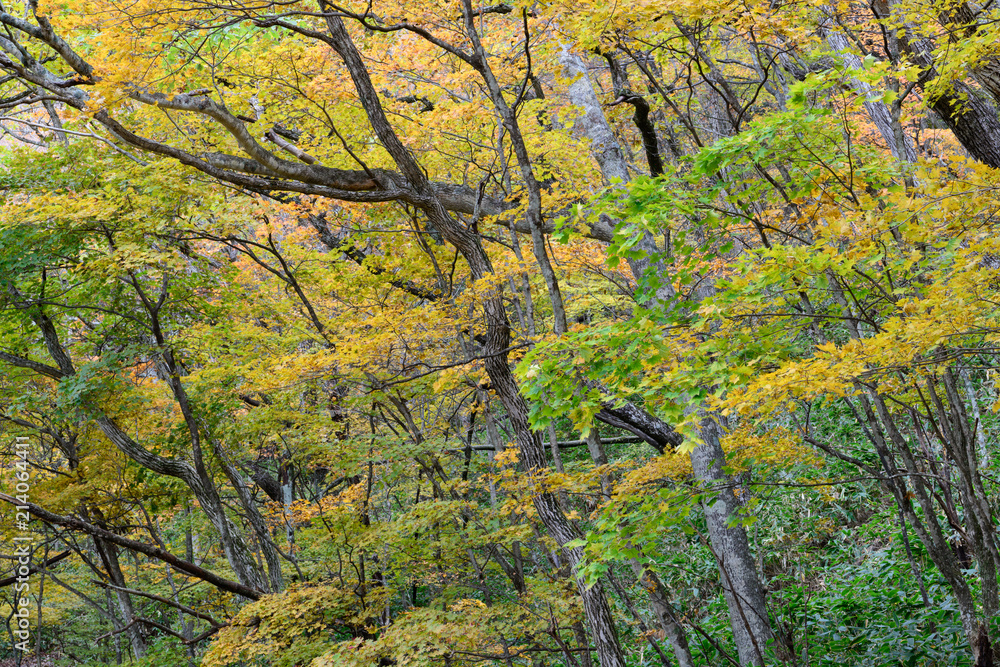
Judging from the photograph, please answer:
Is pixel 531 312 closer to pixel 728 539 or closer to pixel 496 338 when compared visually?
pixel 496 338

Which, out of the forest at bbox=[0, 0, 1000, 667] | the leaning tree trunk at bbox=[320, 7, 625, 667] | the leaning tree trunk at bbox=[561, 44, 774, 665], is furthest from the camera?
the leaning tree trunk at bbox=[561, 44, 774, 665]

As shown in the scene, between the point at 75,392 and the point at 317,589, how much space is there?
330cm

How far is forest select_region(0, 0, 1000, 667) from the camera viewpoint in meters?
3.79

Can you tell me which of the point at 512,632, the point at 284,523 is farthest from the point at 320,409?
the point at 512,632

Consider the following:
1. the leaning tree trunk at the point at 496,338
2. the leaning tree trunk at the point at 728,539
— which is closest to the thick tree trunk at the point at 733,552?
the leaning tree trunk at the point at 728,539

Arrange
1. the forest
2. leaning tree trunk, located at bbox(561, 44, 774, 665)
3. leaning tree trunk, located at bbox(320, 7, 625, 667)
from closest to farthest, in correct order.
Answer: the forest
leaning tree trunk, located at bbox(320, 7, 625, 667)
leaning tree trunk, located at bbox(561, 44, 774, 665)

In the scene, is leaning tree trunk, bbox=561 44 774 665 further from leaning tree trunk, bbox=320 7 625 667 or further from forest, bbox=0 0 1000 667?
leaning tree trunk, bbox=320 7 625 667

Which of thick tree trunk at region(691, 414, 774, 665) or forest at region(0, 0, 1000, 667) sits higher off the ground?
forest at region(0, 0, 1000, 667)

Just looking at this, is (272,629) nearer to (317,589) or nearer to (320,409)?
(317,589)

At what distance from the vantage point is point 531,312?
18.3ft

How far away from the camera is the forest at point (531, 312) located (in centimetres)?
379

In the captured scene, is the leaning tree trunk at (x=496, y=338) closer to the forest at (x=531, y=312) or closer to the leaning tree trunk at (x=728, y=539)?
the forest at (x=531, y=312)

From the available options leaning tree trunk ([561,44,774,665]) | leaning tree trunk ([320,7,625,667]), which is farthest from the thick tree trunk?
leaning tree trunk ([320,7,625,667])

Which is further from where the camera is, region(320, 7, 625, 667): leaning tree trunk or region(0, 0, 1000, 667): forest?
region(320, 7, 625, 667): leaning tree trunk
